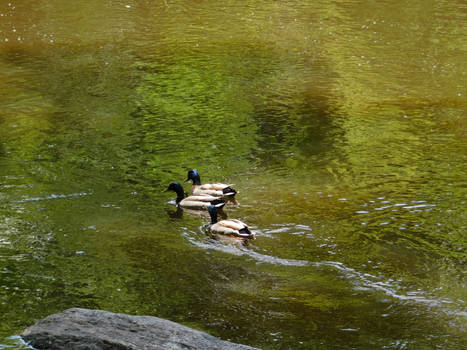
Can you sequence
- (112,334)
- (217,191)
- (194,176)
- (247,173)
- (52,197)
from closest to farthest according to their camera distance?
(112,334)
(217,191)
(52,197)
(194,176)
(247,173)

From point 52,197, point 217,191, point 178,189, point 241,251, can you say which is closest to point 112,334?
point 241,251

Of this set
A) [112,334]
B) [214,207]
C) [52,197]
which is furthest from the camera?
[52,197]

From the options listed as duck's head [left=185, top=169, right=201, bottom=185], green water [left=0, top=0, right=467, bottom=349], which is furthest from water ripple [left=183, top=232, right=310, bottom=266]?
duck's head [left=185, top=169, right=201, bottom=185]

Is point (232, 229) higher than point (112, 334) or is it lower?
lower

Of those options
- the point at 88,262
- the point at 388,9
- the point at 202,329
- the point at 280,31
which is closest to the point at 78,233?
the point at 88,262

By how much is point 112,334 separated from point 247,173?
5.44m

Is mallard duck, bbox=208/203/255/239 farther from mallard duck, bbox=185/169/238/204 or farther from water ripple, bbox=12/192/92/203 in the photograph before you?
water ripple, bbox=12/192/92/203

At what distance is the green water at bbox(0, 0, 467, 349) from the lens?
7.36 m

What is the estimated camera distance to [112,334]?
5773 mm

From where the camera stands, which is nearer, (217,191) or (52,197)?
(217,191)

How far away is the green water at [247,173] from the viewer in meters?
7.36

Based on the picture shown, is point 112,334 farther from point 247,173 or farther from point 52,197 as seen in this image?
point 247,173

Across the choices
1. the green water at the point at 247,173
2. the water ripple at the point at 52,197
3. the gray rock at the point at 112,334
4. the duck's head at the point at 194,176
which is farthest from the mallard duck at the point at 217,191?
the gray rock at the point at 112,334

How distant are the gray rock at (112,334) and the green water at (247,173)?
0.66 m
